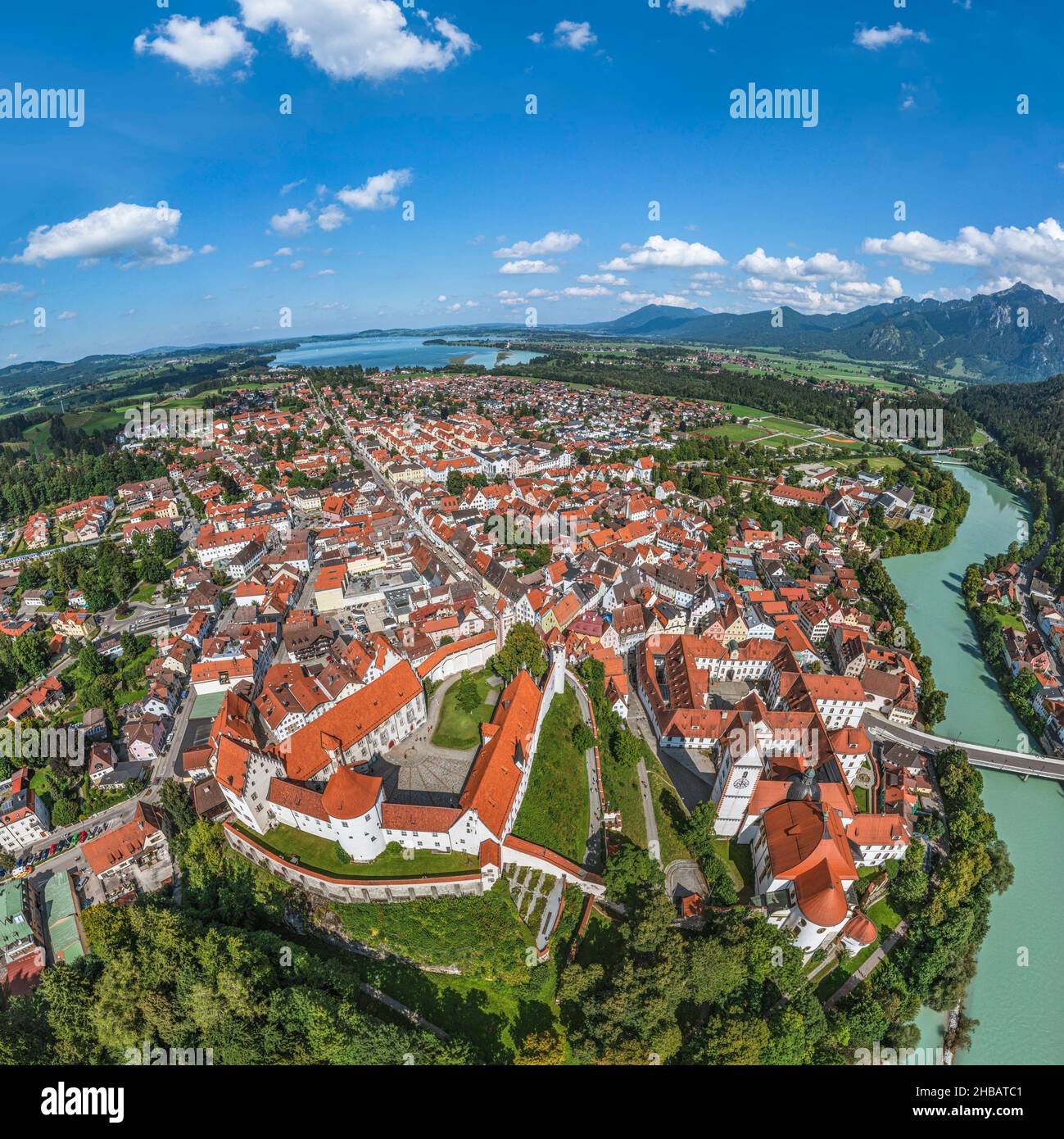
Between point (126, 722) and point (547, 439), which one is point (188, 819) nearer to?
point (126, 722)

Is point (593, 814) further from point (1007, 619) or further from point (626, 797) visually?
point (1007, 619)

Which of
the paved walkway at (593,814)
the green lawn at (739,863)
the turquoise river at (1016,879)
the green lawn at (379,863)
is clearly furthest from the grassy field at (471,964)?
the turquoise river at (1016,879)

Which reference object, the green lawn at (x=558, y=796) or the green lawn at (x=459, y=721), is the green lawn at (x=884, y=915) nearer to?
the green lawn at (x=558, y=796)

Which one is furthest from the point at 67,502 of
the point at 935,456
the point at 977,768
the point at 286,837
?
the point at 935,456

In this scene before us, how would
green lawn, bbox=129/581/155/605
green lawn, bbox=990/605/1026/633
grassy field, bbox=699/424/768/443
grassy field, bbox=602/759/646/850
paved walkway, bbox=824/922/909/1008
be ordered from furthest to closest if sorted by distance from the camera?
1. grassy field, bbox=699/424/768/443
2. green lawn, bbox=129/581/155/605
3. green lawn, bbox=990/605/1026/633
4. grassy field, bbox=602/759/646/850
5. paved walkway, bbox=824/922/909/1008

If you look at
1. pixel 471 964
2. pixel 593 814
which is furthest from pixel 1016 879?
pixel 471 964

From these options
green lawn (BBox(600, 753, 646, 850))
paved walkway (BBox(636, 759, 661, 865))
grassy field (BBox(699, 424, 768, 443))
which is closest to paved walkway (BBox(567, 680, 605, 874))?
green lawn (BBox(600, 753, 646, 850))

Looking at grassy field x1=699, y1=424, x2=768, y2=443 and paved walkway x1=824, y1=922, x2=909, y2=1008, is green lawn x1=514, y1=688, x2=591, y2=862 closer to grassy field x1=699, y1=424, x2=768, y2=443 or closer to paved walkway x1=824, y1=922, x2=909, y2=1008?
paved walkway x1=824, y1=922, x2=909, y2=1008
